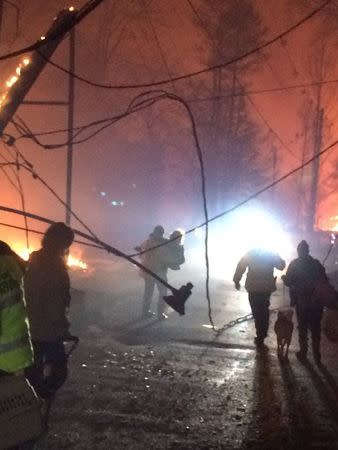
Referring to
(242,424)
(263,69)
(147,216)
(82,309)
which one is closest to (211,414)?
(242,424)

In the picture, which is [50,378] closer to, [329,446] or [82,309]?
[329,446]

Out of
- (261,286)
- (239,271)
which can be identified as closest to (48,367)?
(261,286)

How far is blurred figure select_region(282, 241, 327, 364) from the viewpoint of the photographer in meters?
8.41

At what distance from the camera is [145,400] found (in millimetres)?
6398

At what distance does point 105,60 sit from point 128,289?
21.2 meters

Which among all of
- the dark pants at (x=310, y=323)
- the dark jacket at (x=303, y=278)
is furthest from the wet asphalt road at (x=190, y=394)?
the dark jacket at (x=303, y=278)

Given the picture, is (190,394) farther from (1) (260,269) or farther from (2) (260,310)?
(1) (260,269)

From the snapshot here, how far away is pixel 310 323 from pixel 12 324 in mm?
6179

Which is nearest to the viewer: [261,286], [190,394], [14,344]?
[14,344]

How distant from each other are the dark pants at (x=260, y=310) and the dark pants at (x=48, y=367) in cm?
463

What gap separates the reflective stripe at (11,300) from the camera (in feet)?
10.0

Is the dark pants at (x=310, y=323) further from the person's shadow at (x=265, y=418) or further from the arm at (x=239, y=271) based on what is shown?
the arm at (x=239, y=271)

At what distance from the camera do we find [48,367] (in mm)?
5180

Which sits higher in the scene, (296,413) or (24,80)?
(24,80)
